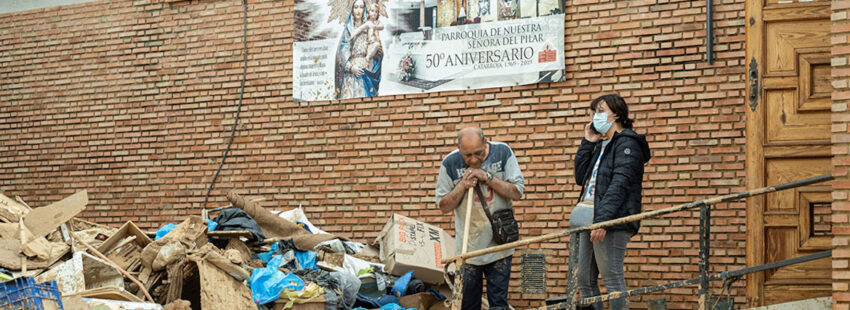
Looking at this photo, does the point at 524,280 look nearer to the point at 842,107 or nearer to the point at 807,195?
the point at 807,195

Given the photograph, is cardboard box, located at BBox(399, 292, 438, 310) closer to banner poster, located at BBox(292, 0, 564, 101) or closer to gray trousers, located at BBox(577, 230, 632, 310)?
gray trousers, located at BBox(577, 230, 632, 310)

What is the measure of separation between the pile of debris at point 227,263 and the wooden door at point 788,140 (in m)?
2.81

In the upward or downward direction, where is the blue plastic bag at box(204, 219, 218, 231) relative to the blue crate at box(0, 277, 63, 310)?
upward

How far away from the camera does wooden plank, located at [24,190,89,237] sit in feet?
23.7

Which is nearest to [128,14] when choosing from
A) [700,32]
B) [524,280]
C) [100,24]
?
[100,24]

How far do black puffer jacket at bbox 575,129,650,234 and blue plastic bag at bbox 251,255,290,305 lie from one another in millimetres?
2634

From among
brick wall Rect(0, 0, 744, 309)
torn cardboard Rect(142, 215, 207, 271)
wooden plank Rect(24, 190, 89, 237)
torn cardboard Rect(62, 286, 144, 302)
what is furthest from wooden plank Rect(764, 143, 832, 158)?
wooden plank Rect(24, 190, 89, 237)

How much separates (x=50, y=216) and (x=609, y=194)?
471 cm

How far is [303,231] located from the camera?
8.69m

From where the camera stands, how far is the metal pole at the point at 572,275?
5516mm

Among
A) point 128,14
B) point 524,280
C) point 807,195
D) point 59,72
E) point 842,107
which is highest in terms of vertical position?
point 128,14

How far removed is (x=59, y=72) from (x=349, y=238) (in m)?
4.61

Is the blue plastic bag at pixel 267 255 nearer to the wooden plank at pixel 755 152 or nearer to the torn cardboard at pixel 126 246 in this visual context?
the torn cardboard at pixel 126 246

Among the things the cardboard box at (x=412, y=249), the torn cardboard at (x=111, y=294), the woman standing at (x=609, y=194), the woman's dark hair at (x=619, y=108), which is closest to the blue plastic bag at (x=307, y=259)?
the cardboard box at (x=412, y=249)
